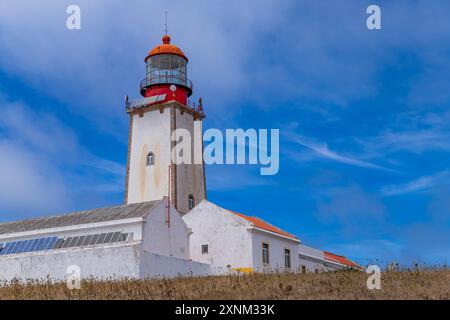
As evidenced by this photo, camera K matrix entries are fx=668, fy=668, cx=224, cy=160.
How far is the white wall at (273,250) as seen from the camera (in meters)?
37.8

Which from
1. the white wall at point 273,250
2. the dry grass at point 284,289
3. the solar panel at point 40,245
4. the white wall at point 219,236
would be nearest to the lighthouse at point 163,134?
the white wall at point 219,236

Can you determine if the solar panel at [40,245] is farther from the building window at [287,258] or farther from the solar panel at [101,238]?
the building window at [287,258]

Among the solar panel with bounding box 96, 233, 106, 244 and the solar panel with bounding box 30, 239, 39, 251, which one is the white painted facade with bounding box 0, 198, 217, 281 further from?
the solar panel with bounding box 30, 239, 39, 251

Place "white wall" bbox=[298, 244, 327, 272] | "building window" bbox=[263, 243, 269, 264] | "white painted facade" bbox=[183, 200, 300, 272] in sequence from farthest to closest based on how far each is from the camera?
1. "white wall" bbox=[298, 244, 327, 272]
2. "building window" bbox=[263, 243, 269, 264]
3. "white painted facade" bbox=[183, 200, 300, 272]

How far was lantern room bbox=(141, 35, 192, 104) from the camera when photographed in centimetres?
4975

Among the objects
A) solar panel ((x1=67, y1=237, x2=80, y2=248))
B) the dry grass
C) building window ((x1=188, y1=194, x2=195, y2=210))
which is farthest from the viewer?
building window ((x1=188, y1=194, x2=195, y2=210))

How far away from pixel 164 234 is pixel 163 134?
12.5 meters

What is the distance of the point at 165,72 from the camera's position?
50.3 metres

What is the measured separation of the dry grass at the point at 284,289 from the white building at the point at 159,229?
27.9 feet

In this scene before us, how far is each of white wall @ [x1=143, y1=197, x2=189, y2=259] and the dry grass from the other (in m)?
12.9

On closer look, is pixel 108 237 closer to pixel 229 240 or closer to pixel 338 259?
pixel 229 240

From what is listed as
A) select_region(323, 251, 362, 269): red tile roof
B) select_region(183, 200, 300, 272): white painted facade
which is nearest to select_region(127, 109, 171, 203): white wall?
select_region(183, 200, 300, 272): white painted facade

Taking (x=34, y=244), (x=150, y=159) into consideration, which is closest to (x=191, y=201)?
(x=150, y=159)
